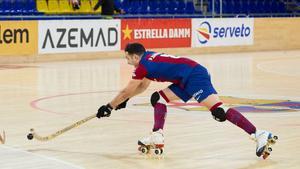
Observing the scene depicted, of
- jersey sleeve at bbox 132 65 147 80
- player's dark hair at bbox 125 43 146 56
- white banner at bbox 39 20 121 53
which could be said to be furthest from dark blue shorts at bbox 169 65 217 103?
white banner at bbox 39 20 121 53

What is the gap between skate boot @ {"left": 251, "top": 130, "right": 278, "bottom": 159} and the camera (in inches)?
329

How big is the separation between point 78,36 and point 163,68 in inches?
634

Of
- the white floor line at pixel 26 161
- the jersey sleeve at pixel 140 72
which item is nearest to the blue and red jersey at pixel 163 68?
the jersey sleeve at pixel 140 72

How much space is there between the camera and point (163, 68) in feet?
28.0

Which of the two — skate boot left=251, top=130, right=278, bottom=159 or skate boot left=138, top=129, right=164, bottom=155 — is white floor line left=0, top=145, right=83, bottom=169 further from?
skate boot left=251, top=130, right=278, bottom=159

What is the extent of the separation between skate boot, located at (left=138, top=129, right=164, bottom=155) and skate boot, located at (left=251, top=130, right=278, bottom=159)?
1.05 meters

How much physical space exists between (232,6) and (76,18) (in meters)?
11.1

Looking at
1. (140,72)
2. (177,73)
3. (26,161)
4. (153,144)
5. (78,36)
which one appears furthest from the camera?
(78,36)

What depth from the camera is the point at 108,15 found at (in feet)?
85.4

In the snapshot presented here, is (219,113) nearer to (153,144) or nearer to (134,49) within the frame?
(153,144)

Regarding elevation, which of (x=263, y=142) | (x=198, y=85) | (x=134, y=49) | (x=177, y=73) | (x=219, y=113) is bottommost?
(x=263, y=142)

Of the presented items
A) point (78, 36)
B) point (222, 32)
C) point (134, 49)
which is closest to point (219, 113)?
point (134, 49)

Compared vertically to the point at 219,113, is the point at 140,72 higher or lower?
higher

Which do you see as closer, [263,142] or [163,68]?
[263,142]
